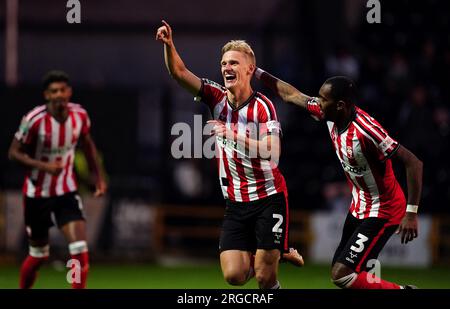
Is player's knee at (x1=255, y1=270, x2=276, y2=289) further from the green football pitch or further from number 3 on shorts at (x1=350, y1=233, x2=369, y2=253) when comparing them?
the green football pitch

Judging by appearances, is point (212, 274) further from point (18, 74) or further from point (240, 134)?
point (18, 74)

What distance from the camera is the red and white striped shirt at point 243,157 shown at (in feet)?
26.5

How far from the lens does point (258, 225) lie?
814cm

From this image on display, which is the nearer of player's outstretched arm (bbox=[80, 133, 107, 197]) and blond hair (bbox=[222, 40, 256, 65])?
blond hair (bbox=[222, 40, 256, 65])

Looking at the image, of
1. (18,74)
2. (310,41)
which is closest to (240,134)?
(310,41)

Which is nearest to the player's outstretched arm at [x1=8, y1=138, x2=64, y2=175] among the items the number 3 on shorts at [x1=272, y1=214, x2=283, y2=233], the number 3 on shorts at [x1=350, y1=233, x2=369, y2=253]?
the number 3 on shorts at [x1=272, y1=214, x2=283, y2=233]

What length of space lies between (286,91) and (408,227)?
168 centimetres

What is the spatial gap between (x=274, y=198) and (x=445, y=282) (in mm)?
5296

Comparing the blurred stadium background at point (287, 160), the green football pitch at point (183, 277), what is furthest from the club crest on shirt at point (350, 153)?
the blurred stadium background at point (287, 160)

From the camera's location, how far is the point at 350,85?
26.4 ft

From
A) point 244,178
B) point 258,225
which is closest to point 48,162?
point 244,178

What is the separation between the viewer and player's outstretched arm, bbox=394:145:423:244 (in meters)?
7.71

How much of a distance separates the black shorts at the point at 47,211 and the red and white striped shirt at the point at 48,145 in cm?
6

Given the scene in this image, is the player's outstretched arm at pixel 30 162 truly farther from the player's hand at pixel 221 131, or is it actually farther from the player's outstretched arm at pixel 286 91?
the player's hand at pixel 221 131
